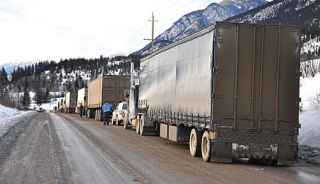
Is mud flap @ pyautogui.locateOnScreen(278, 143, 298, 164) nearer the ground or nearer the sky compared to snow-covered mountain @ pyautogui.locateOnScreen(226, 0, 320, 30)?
nearer the ground

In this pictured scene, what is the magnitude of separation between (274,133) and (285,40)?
8.74 feet

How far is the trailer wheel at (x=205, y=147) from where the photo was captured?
10730 millimetres

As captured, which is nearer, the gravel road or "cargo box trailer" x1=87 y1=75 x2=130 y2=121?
the gravel road

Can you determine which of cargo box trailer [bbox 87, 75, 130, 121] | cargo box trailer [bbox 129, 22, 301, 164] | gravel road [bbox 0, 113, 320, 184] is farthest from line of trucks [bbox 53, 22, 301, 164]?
cargo box trailer [bbox 87, 75, 130, 121]

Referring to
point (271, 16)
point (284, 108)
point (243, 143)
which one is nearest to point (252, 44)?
point (284, 108)

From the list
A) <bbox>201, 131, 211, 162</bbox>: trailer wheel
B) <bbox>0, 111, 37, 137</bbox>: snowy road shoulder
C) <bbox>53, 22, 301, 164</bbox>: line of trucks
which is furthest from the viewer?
<bbox>0, 111, 37, 137</bbox>: snowy road shoulder

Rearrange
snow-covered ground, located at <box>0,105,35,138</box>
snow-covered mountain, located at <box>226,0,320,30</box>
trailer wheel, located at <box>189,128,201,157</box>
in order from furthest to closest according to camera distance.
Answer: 1. snow-covered mountain, located at <box>226,0,320,30</box>
2. snow-covered ground, located at <box>0,105,35,138</box>
3. trailer wheel, located at <box>189,128,201,157</box>

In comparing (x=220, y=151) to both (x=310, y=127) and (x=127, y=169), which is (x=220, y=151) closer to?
(x=127, y=169)

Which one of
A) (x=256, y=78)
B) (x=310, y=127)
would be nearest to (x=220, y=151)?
→ (x=256, y=78)

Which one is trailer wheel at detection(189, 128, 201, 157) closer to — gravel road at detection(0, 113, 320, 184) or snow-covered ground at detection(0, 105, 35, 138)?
gravel road at detection(0, 113, 320, 184)

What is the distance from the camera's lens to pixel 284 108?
35.0ft

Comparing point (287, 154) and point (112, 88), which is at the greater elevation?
point (112, 88)

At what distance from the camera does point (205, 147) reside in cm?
1125

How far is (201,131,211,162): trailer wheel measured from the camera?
1073 centimetres
